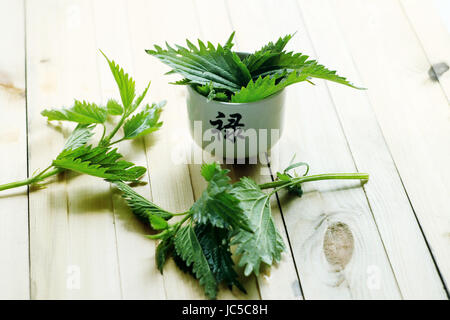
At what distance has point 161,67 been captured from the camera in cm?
132

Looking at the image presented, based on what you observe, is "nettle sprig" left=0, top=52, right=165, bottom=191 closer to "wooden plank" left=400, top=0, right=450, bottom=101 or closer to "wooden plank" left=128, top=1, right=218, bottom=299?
"wooden plank" left=128, top=1, right=218, bottom=299

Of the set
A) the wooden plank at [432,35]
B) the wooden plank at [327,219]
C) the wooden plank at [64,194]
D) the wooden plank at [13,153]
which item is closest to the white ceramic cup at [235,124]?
the wooden plank at [327,219]

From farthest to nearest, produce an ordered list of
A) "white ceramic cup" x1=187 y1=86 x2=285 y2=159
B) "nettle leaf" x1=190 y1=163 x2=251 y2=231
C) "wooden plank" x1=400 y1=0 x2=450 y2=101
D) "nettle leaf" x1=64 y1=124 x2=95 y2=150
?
"wooden plank" x1=400 y1=0 x2=450 y2=101
"nettle leaf" x1=64 y1=124 x2=95 y2=150
"white ceramic cup" x1=187 y1=86 x2=285 y2=159
"nettle leaf" x1=190 y1=163 x2=251 y2=231

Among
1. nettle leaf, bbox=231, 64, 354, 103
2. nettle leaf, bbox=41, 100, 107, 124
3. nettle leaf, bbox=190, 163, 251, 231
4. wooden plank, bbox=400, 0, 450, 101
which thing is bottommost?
nettle leaf, bbox=190, 163, 251, 231

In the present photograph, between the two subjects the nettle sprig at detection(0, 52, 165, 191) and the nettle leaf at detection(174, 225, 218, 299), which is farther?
the nettle sprig at detection(0, 52, 165, 191)

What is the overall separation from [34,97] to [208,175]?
52 centimetres

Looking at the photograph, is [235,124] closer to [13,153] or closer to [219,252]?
[219,252]

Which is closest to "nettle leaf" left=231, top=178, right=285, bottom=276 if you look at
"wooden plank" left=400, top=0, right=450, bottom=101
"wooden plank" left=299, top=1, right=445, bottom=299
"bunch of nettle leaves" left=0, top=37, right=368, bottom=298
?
"bunch of nettle leaves" left=0, top=37, right=368, bottom=298

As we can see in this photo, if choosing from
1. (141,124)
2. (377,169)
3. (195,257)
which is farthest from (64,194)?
(377,169)

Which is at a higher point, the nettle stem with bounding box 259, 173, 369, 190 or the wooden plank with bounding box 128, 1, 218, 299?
the wooden plank with bounding box 128, 1, 218, 299

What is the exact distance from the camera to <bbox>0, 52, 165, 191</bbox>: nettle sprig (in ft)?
3.42

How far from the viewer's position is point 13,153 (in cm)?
114

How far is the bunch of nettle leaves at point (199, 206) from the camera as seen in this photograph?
89cm

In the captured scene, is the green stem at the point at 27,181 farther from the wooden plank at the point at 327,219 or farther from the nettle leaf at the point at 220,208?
the wooden plank at the point at 327,219
